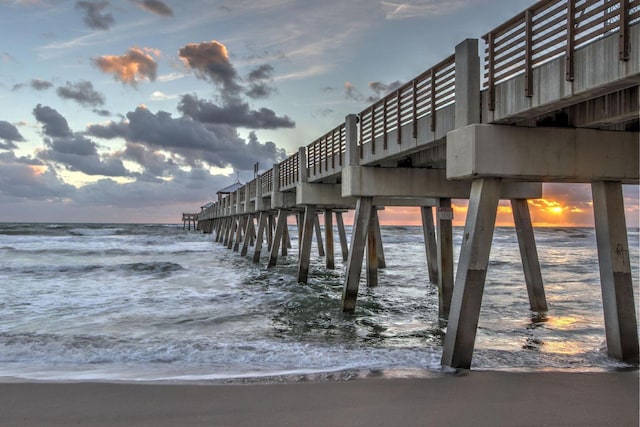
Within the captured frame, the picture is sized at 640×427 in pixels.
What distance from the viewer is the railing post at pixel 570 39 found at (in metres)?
4.90

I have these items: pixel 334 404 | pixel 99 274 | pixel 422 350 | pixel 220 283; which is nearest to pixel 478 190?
pixel 422 350

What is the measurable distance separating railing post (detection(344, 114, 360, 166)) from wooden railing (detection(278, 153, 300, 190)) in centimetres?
612

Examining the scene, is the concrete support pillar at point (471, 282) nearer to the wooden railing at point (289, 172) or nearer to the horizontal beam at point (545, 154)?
the horizontal beam at point (545, 154)

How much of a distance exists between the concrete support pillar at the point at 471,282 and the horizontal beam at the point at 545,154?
0.32 m

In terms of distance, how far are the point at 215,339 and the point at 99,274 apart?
16636 millimetres

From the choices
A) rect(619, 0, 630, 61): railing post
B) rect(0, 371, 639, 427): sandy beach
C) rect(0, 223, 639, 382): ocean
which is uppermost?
rect(619, 0, 630, 61): railing post

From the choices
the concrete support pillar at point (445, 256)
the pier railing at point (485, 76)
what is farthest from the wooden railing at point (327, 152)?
the concrete support pillar at point (445, 256)

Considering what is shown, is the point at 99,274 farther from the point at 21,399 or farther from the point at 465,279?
the point at 465,279

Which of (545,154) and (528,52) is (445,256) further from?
(528,52)

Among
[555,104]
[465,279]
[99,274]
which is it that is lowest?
→ [99,274]

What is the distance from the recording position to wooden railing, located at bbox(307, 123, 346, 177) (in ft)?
43.0

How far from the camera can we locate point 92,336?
30.1 feet

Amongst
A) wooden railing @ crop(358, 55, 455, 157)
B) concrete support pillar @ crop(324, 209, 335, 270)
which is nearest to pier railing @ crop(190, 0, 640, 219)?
wooden railing @ crop(358, 55, 455, 157)

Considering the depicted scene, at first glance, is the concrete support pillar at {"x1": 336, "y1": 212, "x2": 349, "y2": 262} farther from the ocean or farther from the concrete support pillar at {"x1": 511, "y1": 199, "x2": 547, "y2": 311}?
the concrete support pillar at {"x1": 511, "y1": 199, "x2": 547, "y2": 311}
